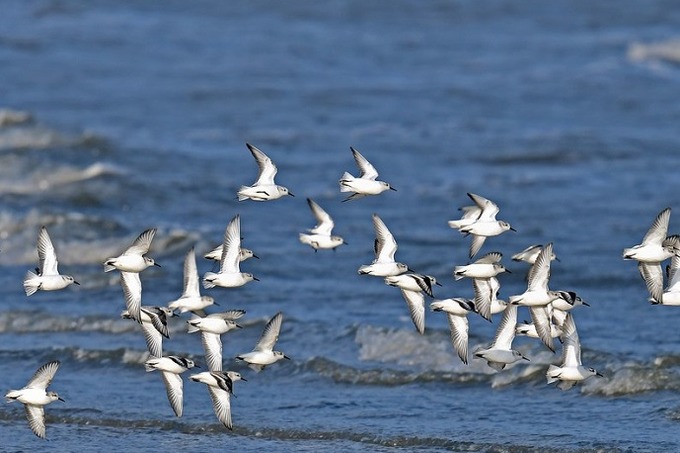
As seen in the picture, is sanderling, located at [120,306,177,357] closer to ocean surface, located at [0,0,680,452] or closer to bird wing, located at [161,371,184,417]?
bird wing, located at [161,371,184,417]

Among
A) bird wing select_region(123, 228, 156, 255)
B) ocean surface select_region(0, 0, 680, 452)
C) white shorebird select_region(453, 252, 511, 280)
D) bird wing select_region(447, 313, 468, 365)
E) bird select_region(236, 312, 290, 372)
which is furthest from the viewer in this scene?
ocean surface select_region(0, 0, 680, 452)

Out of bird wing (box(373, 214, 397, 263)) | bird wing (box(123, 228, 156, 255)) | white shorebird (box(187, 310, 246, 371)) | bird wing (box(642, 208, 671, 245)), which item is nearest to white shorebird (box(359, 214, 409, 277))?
bird wing (box(373, 214, 397, 263))

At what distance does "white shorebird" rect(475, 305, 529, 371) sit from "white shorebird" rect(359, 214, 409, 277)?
3.26 feet

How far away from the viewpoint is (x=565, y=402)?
13164 millimetres

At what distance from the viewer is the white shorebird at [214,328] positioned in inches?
479

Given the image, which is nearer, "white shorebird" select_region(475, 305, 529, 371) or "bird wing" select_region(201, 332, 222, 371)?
"white shorebird" select_region(475, 305, 529, 371)

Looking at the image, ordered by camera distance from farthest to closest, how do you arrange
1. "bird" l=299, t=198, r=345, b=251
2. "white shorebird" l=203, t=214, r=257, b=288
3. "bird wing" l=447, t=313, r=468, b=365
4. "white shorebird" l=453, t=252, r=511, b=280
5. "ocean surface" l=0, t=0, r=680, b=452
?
1. "bird" l=299, t=198, r=345, b=251
2. "ocean surface" l=0, t=0, r=680, b=452
3. "bird wing" l=447, t=313, r=468, b=365
4. "white shorebird" l=203, t=214, r=257, b=288
5. "white shorebird" l=453, t=252, r=511, b=280

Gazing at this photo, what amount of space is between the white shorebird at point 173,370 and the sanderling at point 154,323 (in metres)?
0.17

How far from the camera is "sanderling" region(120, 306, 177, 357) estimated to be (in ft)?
38.4

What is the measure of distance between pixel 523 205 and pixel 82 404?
33.9ft

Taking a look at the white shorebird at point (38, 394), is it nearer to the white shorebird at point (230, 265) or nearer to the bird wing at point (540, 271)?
the white shorebird at point (230, 265)

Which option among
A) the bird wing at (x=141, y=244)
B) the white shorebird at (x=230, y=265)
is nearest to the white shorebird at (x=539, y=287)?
the white shorebird at (x=230, y=265)

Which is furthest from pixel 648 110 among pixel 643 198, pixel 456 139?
pixel 643 198

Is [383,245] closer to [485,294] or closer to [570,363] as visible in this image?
[485,294]
